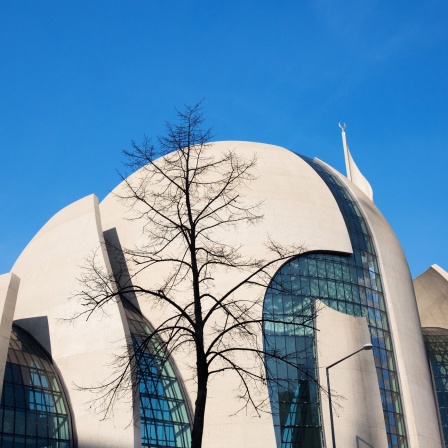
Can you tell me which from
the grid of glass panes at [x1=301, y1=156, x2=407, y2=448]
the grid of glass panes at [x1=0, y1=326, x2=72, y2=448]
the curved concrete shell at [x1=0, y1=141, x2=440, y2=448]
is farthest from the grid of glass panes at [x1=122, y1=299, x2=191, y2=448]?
the grid of glass panes at [x1=301, y1=156, x2=407, y2=448]

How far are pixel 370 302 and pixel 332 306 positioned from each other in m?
2.87

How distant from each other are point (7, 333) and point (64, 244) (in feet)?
29.4

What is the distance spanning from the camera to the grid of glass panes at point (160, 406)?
30.3 m

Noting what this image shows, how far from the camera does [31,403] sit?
27.9 metres

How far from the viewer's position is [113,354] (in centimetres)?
2855

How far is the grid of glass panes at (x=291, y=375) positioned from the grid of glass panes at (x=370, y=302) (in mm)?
2421

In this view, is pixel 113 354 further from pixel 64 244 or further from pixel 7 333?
pixel 64 244

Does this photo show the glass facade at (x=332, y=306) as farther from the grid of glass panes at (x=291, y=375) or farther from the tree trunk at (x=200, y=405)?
the tree trunk at (x=200, y=405)

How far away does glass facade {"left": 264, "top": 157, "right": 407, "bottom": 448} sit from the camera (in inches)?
1307

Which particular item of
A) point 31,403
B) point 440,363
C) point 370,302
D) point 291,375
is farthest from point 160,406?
point 440,363

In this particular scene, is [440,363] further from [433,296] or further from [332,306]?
[332,306]

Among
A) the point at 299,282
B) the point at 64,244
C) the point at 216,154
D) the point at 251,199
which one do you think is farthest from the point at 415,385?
the point at 64,244

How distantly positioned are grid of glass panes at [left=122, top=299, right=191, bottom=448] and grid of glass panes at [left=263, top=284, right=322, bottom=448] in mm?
4371

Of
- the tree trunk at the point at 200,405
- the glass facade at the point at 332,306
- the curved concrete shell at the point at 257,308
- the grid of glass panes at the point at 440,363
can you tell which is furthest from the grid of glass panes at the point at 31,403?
the grid of glass panes at the point at 440,363
